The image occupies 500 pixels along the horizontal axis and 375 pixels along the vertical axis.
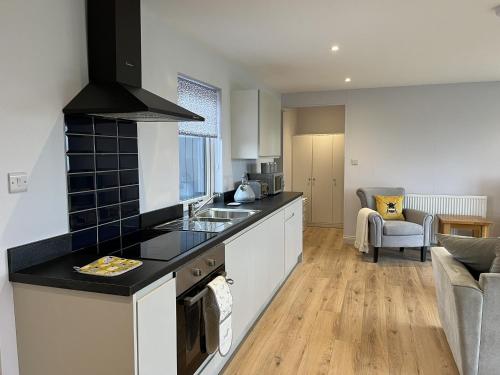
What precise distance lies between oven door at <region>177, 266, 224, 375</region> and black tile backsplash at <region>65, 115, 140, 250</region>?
631 mm

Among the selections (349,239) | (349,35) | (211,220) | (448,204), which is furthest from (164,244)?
A: (448,204)

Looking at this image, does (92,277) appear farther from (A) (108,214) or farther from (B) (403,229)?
(B) (403,229)

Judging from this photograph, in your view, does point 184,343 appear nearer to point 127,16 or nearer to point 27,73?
point 27,73

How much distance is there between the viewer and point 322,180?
7344 millimetres

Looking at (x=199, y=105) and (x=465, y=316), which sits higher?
(x=199, y=105)

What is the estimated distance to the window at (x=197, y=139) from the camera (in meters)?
3.29

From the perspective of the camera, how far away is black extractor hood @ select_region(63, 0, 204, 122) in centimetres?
194

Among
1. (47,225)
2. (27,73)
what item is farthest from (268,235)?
(27,73)

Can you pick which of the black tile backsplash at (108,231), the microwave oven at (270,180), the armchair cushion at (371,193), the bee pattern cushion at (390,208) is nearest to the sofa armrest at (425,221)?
the bee pattern cushion at (390,208)

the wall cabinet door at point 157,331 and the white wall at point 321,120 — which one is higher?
the white wall at point 321,120

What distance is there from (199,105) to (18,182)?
6.74 ft

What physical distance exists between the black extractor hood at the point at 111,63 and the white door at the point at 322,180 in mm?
5377

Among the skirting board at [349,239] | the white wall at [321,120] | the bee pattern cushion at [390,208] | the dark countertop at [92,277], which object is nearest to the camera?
the dark countertop at [92,277]

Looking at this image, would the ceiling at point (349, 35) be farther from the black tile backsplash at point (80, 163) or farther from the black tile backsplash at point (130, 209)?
the black tile backsplash at point (130, 209)
